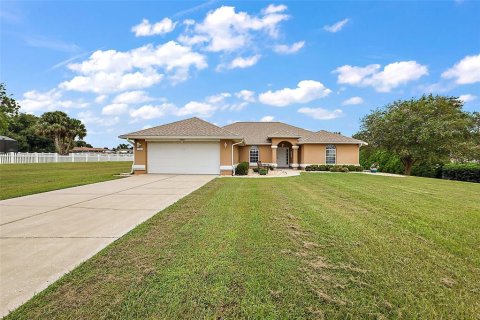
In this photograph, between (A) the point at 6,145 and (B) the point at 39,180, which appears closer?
(B) the point at 39,180

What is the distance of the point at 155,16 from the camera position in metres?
15.8

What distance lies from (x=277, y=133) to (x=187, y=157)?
432 inches

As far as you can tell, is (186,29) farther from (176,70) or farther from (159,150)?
(159,150)

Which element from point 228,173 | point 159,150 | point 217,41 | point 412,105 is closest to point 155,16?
point 217,41

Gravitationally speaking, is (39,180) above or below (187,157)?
below

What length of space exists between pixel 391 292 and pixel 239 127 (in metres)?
26.4

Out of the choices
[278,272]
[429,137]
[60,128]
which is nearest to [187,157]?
[278,272]

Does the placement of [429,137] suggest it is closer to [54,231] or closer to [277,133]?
[277,133]

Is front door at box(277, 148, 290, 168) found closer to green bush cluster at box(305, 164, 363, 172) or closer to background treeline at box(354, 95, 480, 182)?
green bush cluster at box(305, 164, 363, 172)

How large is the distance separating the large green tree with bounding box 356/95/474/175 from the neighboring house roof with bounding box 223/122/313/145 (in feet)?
23.6

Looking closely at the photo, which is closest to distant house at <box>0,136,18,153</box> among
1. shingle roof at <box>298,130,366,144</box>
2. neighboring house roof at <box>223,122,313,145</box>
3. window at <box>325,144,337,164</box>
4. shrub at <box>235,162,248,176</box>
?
neighboring house roof at <box>223,122,313,145</box>

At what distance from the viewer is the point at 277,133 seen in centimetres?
2530

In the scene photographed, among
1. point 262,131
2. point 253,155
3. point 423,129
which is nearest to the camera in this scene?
point 423,129

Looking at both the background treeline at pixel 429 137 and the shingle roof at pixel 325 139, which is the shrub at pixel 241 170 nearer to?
the shingle roof at pixel 325 139
